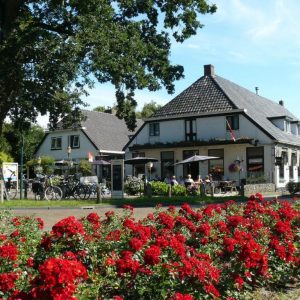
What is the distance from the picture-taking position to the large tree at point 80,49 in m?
18.2

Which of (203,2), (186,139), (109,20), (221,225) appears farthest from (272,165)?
(221,225)

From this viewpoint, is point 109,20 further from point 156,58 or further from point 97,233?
point 97,233

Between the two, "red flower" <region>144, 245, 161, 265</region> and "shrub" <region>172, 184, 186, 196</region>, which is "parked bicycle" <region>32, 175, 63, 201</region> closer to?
"shrub" <region>172, 184, 186, 196</region>

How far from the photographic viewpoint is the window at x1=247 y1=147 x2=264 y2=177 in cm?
3803

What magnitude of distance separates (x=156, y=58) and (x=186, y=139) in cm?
2165

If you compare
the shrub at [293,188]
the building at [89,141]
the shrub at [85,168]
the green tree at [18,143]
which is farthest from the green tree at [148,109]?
the shrub at [293,188]

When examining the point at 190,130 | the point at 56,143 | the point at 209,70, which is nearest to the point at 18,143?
the point at 56,143

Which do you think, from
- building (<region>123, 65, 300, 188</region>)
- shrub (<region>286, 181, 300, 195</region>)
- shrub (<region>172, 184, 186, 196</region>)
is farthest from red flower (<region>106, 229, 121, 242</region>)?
building (<region>123, 65, 300, 188</region>)

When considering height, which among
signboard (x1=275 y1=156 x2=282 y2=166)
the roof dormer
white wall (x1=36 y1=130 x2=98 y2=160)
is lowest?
signboard (x1=275 y1=156 x2=282 y2=166)

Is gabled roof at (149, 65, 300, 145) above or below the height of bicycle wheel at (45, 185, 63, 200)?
above

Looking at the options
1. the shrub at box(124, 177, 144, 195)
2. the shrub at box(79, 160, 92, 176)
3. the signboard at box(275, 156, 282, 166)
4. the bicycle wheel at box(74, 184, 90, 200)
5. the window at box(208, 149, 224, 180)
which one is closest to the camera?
the bicycle wheel at box(74, 184, 90, 200)

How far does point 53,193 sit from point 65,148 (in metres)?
29.7

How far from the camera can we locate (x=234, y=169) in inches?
1508

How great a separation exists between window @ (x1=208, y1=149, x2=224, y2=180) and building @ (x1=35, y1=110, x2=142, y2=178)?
39.8 ft
